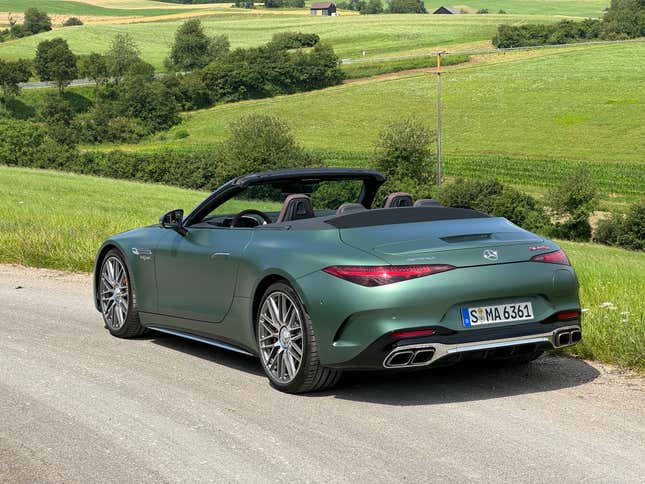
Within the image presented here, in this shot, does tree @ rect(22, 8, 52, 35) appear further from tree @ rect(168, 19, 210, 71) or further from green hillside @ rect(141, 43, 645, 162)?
green hillside @ rect(141, 43, 645, 162)

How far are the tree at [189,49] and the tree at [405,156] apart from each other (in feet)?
191

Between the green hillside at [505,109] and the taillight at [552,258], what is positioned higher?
the taillight at [552,258]

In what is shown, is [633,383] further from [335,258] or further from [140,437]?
[140,437]

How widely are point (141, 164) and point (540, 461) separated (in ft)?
271

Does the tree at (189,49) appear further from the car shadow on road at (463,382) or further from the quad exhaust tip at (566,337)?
the quad exhaust tip at (566,337)

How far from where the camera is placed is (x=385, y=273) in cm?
599

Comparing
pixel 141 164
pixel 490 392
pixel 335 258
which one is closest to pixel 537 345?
pixel 490 392

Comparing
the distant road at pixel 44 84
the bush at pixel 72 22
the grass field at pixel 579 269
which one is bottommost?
the distant road at pixel 44 84

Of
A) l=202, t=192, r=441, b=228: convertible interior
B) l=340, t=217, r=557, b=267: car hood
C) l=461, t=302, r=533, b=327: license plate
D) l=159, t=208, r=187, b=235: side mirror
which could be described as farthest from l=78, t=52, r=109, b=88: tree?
l=461, t=302, r=533, b=327: license plate

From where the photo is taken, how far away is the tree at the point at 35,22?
174 metres

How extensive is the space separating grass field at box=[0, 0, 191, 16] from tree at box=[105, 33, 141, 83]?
44.9 metres

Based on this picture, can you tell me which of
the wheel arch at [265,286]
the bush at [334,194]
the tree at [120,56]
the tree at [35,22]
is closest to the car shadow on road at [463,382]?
the wheel arch at [265,286]

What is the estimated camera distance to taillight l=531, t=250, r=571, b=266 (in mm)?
6371

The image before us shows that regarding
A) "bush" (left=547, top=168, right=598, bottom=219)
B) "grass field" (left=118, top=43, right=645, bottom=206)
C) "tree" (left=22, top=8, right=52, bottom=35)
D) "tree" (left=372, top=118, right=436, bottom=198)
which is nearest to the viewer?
"bush" (left=547, top=168, right=598, bottom=219)
